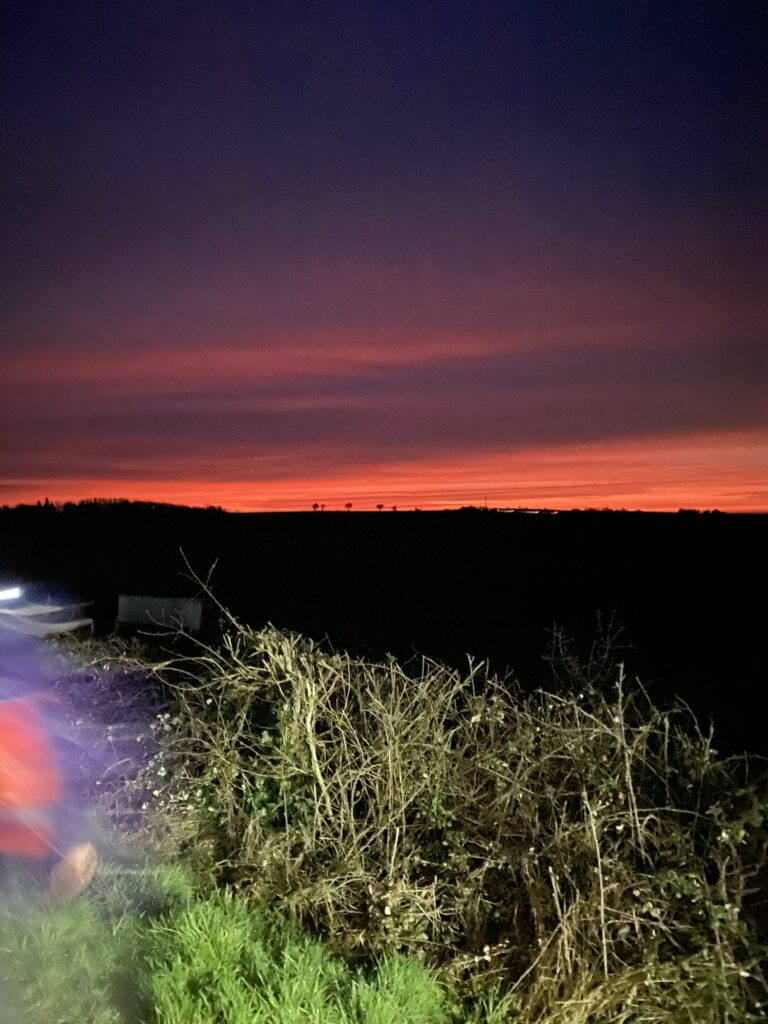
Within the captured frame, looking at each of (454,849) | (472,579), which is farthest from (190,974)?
(472,579)

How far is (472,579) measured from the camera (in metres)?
22.0

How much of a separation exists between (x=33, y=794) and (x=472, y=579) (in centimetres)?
1773

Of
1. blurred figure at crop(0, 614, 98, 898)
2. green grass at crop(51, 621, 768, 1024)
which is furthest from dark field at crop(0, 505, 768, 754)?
blurred figure at crop(0, 614, 98, 898)

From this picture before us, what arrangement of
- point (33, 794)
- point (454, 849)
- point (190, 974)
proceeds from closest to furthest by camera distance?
point (190, 974) → point (33, 794) → point (454, 849)

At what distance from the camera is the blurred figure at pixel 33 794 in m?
4.53

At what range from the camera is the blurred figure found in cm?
453

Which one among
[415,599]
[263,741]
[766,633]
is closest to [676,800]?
[263,741]

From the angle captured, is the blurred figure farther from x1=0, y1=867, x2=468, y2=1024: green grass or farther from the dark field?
the dark field

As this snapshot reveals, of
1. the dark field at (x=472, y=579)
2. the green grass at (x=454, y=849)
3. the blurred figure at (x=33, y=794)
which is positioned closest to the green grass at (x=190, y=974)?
the green grass at (x=454, y=849)

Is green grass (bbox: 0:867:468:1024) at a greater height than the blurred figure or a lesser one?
lesser

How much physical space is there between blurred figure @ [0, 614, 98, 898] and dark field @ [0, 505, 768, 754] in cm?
236

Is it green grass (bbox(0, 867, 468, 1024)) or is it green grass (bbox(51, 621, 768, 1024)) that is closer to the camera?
green grass (bbox(0, 867, 468, 1024))

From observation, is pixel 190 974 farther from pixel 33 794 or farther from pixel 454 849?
pixel 454 849

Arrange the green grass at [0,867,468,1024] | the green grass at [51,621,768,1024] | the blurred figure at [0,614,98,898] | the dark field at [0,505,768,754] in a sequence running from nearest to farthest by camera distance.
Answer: the green grass at [0,867,468,1024]
the green grass at [51,621,768,1024]
the blurred figure at [0,614,98,898]
the dark field at [0,505,768,754]
